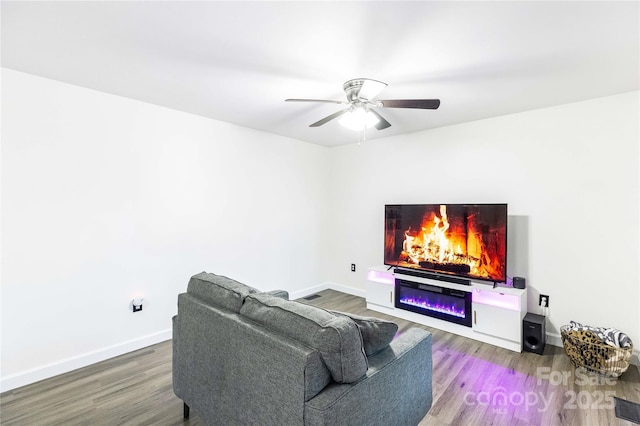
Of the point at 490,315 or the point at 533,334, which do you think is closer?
the point at 533,334

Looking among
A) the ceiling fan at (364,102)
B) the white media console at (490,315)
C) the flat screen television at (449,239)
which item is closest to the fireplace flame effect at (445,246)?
the flat screen television at (449,239)

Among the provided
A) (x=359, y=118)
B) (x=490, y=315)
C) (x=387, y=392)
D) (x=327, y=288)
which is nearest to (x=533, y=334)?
(x=490, y=315)

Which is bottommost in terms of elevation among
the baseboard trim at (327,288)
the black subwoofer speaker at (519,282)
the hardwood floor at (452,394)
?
the hardwood floor at (452,394)

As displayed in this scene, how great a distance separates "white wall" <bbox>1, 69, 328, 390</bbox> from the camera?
2451mm

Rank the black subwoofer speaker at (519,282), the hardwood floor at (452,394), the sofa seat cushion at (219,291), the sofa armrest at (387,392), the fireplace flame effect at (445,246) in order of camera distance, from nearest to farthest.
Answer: the sofa armrest at (387,392)
the sofa seat cushion at (219,291)
the hardwood floor at (452,394)
the black subwoofer speaker at (519,282)
the fireplace flame effect at (445,246)

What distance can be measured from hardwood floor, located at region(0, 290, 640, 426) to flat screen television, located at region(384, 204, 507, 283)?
915 millimetres

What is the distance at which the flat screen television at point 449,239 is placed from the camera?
329 centimetres

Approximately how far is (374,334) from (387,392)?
0.28 meters

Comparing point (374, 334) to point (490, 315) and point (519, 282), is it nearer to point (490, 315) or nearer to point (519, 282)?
point (490, 315)

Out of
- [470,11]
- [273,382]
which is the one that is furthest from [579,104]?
[273,382]

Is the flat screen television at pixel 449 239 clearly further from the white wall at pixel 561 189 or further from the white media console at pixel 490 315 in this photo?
A: the white wall at pixel 561 189

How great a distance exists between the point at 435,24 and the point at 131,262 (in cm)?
327

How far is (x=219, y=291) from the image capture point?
1.88 metres

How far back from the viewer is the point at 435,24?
1.76m
